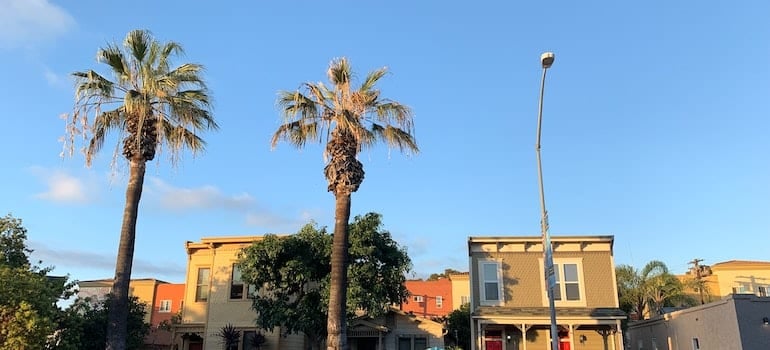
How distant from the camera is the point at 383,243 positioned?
25.5m

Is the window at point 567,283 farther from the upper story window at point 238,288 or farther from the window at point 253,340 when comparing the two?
the upper story window at point 238,288

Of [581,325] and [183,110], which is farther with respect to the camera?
[581,325]

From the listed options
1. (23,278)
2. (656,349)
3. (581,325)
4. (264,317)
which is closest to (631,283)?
(656,349)

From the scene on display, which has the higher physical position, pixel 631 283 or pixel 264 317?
pixel 631 283

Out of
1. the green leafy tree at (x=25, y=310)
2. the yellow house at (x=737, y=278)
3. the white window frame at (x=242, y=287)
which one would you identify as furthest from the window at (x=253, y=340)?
the yellow house at (x=737, y=278)

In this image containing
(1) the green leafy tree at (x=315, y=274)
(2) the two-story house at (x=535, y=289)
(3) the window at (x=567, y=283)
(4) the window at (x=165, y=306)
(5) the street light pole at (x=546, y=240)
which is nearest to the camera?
(5) the street light pole at (x=546, y=240)

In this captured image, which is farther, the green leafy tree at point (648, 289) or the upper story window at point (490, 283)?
the green leafy tree at point (648, 289)

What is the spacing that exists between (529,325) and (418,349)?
6258mm

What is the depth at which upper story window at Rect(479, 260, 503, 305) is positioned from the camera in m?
25.8

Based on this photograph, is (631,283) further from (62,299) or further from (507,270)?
(62,299)

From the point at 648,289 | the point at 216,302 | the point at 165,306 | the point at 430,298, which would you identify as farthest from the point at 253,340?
the point at 430,298

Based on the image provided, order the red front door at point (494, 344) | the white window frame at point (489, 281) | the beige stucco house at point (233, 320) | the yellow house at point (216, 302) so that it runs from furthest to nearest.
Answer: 1. the yellow house at point (216, 302)
2. the beige stucco house at point (233, 320)
3. the red front door at point (494, 344)
4. the white window frame at point (489, 281)

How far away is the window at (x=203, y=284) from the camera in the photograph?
2934 centimetres

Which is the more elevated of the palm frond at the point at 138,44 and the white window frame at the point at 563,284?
the palm frond at the point at 138,44
